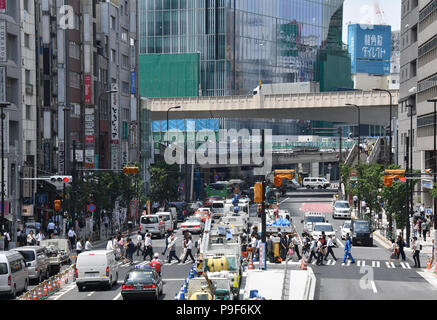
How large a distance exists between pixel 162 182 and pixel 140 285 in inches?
2435

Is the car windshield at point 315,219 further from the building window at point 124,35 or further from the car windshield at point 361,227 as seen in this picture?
the building window at point 124,35

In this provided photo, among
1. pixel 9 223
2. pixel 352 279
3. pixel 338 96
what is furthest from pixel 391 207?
pixel 338 96

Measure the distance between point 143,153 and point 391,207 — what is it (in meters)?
47.9

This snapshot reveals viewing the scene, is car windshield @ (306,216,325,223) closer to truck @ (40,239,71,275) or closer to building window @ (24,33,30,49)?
truck @ (40,239,71,275)

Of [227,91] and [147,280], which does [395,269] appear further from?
[227,91]

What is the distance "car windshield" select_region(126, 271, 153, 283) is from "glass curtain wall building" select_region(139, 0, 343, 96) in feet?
449

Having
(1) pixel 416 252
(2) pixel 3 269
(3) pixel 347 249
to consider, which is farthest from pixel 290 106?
(2) pixel 3 269

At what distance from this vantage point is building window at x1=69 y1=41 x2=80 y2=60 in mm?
77662

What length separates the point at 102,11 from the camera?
8588cm

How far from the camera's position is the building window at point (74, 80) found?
77625mm

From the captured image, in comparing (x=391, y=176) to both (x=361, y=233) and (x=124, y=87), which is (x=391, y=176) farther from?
(x=124, y=87)

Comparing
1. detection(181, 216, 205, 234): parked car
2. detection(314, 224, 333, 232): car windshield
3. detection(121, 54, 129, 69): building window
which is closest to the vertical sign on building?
detection(121, 54, 129, 69): building window

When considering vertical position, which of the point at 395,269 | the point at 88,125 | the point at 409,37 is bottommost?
the point at 395,269
